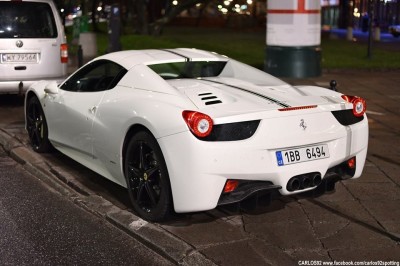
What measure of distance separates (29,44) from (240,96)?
6.02 meters

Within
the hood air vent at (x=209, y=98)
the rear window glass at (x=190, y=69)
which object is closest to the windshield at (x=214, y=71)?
the rear window glass at (x=190, y=69)

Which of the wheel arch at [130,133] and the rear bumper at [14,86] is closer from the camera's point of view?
the wheel arch at [130,133]

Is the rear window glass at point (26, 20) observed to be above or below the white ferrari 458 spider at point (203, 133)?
above

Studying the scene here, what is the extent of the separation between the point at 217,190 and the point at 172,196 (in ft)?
1.30

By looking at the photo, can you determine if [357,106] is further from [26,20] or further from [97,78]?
[26,20]

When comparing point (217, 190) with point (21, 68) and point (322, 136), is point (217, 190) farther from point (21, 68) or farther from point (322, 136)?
point (21, 68)

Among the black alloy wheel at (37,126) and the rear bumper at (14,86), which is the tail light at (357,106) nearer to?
the black alloy wheel at (37,126)

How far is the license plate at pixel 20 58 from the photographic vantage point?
10.2 metres

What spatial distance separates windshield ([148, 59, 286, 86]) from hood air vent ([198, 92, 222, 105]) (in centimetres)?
94

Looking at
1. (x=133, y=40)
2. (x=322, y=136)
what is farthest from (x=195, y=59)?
(x=133, y=40)

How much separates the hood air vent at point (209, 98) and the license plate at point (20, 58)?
5.86m

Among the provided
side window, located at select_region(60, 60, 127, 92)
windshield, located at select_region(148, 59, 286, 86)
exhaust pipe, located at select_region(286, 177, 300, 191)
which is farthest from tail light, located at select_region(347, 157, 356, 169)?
side window, located at select_region(60, 60, 127, 92)

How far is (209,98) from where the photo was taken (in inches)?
204

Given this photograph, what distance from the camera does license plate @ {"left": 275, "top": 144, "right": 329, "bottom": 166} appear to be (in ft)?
16.2
